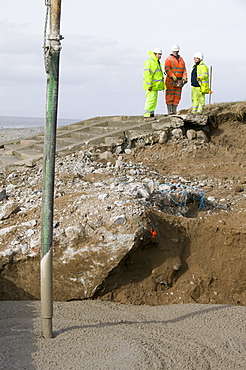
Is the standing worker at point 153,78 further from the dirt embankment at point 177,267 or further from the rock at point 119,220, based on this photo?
the rock at point 119,220

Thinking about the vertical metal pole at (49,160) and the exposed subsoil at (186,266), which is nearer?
the vertical metal pole at (49,160)

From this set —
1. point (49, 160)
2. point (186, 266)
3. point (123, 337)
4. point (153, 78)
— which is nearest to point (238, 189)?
point (186, 266)

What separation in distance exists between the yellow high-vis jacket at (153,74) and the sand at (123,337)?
646 centimetres

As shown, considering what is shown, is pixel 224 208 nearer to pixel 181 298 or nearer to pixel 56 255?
pixel 181 298

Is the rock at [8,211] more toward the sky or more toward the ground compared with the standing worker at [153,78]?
more toward the ground

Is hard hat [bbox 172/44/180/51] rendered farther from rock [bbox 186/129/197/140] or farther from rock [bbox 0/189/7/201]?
rock [bbox 0/189/7/201]

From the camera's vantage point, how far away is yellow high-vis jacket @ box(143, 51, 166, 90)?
10.1m

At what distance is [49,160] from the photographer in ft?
12.0

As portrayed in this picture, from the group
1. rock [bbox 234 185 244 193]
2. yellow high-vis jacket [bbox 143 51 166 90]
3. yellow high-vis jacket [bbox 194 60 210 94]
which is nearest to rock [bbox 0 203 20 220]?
rock [bbox 234 185 244 193]

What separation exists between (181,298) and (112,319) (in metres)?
1.06

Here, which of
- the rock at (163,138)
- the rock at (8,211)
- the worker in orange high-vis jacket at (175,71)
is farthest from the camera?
the worker in orange high-vis jacket at (175,71)

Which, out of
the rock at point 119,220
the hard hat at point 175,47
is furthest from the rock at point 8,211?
the hard hat at point 175,47

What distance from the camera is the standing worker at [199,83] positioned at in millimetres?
10578

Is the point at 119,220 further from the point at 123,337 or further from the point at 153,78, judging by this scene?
the point at 153,78
